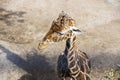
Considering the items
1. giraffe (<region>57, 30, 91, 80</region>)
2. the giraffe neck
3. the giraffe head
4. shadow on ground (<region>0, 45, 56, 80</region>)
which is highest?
the giraffe head

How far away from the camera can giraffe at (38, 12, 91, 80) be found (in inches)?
273

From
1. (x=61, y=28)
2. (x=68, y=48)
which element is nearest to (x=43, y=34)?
(x=68, y=48)

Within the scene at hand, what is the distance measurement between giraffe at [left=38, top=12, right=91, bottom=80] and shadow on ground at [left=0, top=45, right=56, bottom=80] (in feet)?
5.24

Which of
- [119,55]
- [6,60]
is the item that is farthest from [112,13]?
[6,60]

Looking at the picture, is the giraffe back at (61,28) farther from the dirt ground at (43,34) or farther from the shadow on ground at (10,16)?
the shadow on ground at (10,16)

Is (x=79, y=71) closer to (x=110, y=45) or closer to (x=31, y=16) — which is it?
(x=110, y=45)

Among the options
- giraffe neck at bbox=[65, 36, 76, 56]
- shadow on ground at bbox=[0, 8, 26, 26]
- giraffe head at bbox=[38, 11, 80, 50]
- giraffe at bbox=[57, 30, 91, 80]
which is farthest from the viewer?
shadow on ground at bbox=[0, 8, 26, 26]

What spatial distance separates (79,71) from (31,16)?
5625 mm

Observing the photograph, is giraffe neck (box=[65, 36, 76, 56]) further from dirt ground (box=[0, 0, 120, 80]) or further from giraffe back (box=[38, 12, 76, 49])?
dirt ground (box=[0, 0, 120, 80])

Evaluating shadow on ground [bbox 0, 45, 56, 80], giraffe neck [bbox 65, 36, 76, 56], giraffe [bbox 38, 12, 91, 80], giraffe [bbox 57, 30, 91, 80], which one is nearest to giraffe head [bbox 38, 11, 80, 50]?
giraffe [bbox 38, 12, 91, 80]

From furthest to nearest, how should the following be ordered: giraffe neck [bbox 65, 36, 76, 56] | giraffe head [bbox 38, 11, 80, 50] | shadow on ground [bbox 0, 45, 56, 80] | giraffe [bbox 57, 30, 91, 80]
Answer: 1. shadow on ground [bbox 0, 45, 56, 80]
2. giraffe [bbox 57, 30, 91, 80]
3. giraffe neck [bbox 65, 36, 76, 56]
4. giraffe head [bbox 38, 11, 80, 50]

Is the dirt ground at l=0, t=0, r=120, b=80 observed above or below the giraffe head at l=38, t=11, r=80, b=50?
below

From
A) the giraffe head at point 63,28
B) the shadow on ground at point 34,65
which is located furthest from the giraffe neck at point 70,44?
the shadow on ground at point 34,65

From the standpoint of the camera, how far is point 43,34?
37.4 ft
